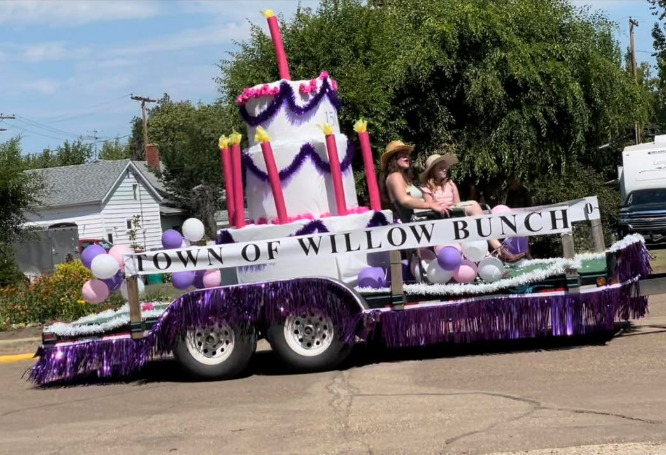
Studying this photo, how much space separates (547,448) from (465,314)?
2.77m

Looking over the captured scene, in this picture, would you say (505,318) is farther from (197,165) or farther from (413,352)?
(197,165)

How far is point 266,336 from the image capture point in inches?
322

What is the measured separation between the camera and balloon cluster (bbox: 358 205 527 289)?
8109 mm

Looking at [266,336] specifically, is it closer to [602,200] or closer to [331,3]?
[331,3]

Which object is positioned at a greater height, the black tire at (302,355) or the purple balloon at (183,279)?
the purple balloon at (183,279)

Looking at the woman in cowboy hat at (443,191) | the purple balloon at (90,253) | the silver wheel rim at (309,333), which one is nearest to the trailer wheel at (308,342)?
the silver wheel rim at (309,333)

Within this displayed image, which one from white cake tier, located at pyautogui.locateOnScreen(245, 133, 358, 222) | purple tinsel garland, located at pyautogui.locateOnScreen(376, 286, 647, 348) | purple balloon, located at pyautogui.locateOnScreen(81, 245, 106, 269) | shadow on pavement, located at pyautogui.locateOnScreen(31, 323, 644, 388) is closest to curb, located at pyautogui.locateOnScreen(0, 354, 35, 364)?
shadow on pavement, located at pyautogui.locateOnScreen(31, 323, 644, 388)

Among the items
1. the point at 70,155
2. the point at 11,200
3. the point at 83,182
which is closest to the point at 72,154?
the point at 70,155

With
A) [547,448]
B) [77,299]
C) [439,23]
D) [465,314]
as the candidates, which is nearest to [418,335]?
[465,314]

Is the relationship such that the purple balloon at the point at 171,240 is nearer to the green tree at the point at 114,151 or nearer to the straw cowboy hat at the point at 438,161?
the straw cowboy hat at the point at 438,161

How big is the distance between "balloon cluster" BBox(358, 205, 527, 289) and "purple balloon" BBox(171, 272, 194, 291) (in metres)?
1.71

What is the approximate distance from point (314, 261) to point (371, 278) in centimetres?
58

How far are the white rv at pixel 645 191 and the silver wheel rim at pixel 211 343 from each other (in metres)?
14.5

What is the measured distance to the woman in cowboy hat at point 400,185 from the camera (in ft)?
29.8
